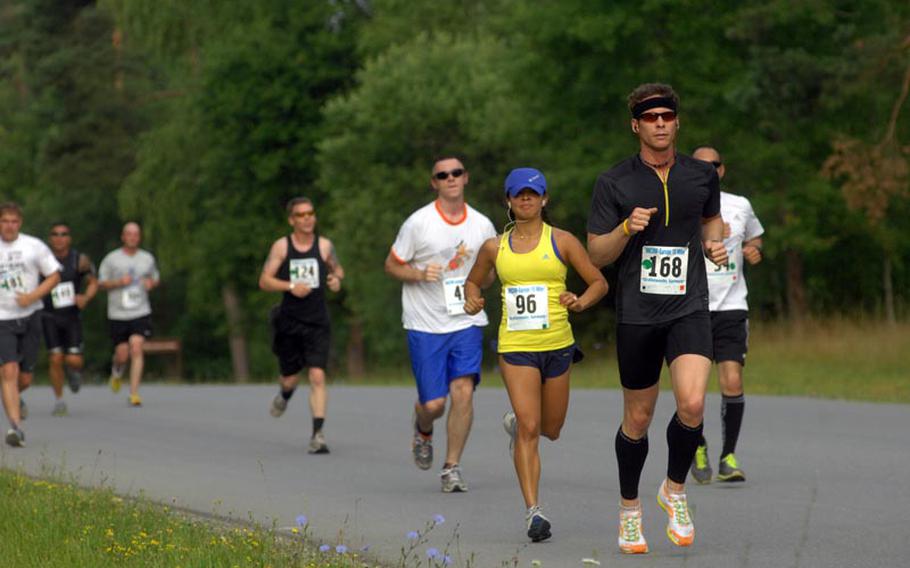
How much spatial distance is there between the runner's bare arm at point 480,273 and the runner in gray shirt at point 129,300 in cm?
1217

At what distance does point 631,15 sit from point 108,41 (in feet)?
80.8

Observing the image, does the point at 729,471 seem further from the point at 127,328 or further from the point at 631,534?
the point at 127,328

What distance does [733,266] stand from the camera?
11.7 meters

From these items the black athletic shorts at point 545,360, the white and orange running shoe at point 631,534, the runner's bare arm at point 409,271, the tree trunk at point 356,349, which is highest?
the runner's bare arm at point 409,271

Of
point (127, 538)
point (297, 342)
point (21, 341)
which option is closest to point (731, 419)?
point (127, 538)

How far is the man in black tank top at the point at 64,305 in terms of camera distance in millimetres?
20891

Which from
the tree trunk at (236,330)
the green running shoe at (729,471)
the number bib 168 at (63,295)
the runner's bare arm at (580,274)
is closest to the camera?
the runner's bare arm at (580,274)

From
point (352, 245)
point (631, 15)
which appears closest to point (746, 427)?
point (631, 15)

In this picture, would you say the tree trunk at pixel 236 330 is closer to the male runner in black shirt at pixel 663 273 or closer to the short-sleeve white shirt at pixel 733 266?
the short-sleeve white shirt at pixel 733 266

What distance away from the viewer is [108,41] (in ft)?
192

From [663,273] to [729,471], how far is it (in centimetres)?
361

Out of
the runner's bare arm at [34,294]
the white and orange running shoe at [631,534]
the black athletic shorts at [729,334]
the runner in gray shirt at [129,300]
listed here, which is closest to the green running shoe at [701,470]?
the black athletic shorts at [729,334]

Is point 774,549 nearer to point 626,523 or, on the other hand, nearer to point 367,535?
point 626,523

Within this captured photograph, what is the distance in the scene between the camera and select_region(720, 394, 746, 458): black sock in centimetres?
1177
